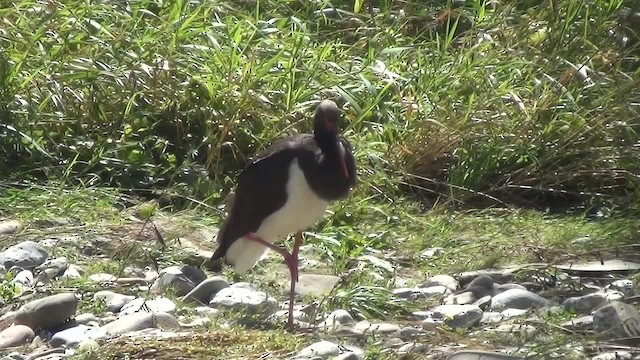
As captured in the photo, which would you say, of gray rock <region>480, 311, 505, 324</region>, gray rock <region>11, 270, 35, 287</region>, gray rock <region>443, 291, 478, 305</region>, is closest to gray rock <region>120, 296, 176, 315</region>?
gray rock <region>11, 270, 35, 287</region>

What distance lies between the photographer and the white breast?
6.53 metres

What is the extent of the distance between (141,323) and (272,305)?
789 millimetres

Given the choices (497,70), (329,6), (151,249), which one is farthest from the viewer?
(329,6)

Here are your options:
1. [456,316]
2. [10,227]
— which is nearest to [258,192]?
[456,316]


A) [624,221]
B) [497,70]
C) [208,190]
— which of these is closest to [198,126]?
[208,190]

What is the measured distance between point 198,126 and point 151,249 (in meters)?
1.60

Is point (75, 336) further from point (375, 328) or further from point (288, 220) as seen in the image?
point (288, 220)

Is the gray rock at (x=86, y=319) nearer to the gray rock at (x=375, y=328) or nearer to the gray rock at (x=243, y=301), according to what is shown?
the gray rock at (x=243, y=301)

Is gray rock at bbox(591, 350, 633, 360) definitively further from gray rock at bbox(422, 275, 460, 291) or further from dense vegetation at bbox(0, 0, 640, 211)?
dense vegetation at bbox(0, 0, 640, 211)

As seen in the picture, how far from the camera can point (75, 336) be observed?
5.61 metres

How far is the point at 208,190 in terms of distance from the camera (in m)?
7.99

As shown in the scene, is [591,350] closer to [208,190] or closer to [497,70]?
[208,190]

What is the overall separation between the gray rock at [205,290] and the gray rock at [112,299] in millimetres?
270

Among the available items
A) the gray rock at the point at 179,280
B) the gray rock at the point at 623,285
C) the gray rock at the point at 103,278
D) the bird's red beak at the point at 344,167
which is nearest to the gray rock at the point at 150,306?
the gray rock at the point at 179,280
